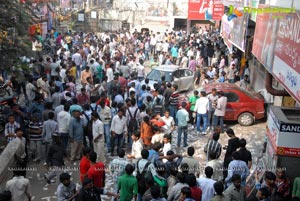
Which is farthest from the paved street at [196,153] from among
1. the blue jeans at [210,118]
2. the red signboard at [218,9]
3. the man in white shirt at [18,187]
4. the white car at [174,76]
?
the red signboard at [218,9]

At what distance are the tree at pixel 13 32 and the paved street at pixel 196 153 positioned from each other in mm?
2824

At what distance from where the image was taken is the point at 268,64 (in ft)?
35.6

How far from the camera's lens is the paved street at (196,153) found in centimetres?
933

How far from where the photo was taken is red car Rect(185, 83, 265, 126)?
14.3 meters

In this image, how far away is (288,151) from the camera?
8039 millimetres

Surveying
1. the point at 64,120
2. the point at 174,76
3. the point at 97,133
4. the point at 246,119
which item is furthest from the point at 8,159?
the point at 174,76

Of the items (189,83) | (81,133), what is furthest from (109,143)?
(189,83)

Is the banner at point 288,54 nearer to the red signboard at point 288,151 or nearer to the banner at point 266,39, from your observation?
the banner at point 266,39

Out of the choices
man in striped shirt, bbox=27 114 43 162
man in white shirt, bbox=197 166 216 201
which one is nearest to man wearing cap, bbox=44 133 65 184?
man in striped shirt, bbox=27 114 43 162

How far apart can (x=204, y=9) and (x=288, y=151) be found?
22.5 meters

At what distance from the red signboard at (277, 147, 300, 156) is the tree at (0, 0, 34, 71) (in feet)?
21.5

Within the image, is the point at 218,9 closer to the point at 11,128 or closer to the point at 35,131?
the point at 35,131

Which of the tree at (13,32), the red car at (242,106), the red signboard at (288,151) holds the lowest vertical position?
the red car at (242,106)

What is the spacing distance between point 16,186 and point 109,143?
4800 millimetres
